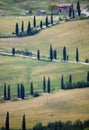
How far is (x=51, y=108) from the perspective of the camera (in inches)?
5669

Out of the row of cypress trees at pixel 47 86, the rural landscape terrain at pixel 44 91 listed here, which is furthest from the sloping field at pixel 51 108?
the row of cypress trees at pixel 47 86

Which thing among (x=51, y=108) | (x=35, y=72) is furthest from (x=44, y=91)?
(x=51, y=108)

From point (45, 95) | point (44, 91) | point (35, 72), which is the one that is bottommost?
point (45, 95)

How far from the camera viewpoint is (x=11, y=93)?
518ft

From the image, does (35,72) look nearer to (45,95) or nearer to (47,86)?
(47,86)

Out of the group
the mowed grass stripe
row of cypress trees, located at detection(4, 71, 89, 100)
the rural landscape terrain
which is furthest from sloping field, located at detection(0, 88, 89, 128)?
the mowed grass stripe

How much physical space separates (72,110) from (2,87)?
87.0ft

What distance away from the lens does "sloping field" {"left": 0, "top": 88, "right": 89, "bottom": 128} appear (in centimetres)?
13662

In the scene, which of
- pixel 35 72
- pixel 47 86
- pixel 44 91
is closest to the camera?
pixel 44 91

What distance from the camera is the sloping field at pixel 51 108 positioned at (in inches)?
5379

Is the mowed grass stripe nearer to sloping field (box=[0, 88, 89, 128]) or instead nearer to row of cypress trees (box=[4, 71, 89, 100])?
row of cypress trees (box=[4, 71, 89, 100])

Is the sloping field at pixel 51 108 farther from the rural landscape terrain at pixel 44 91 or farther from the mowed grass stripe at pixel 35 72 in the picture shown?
the mowed grass stripe at pixel 35 72

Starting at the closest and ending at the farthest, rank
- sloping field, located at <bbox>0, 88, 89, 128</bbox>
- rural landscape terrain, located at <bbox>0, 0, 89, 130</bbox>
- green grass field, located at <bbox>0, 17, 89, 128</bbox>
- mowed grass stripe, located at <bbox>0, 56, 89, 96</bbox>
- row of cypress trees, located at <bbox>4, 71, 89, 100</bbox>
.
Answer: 1. rural landscape terrain, located at <bbox>0, 0, 89, 130</bbox>
2. sloping field, located at <bbox>0, 88, 89, 128</bbox>
3. green grass field, located at <bbox>0, 17, 89, 128</bbox>
4. row of cypress trees, located at <bbox>4, 71, 89, 100</bbox>
5. mowed grass stripe, located at <bbox>0, 56, 89, 96</bbox>

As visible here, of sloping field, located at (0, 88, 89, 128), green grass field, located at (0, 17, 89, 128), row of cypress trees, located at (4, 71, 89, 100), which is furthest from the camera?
row of cypress trees, located at (4, 71, 89, 100)
